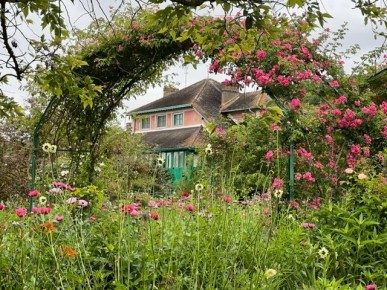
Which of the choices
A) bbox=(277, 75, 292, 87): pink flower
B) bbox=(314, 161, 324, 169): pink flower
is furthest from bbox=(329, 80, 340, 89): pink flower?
bbox=(314, 161, 324, 169): pink flower

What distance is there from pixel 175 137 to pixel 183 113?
4.88 feet

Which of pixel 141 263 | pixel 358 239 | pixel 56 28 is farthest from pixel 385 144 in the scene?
pixel 56 28

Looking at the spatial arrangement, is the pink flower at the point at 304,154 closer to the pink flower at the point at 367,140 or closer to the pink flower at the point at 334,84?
the pink flower at the point at 367,140

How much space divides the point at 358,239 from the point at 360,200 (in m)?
0.77

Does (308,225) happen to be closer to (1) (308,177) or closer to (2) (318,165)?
(1) (308,177)

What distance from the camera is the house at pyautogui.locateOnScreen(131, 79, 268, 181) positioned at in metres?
29.0

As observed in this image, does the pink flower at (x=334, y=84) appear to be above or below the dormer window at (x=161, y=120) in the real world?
below

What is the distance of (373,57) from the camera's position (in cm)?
1062

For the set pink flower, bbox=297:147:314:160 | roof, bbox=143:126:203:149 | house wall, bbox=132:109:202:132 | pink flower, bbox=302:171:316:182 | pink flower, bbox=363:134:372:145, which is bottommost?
pink flower, bbox=302:171:316:182

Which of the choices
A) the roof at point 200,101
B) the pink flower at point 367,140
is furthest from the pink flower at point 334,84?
the roof at point 200,101

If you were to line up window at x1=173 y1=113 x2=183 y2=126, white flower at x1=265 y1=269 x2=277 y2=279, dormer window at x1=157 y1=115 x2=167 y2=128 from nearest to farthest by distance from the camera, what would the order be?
white flower at x1=265 y1=269 x2=277 y2=279, window at x1=173 y1=113 x2=183 y2=126, dormer window at x1=157 y1=115 x2=167 y2=128

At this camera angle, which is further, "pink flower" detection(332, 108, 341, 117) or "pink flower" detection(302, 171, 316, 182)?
"pink flower" detection(332, 108, 341, 117)

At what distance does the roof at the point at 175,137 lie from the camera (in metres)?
29.0

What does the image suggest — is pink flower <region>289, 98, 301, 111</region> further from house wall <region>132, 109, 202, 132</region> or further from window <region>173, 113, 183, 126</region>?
window <region>173, 113, 183, 126</region>
